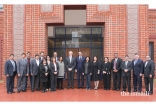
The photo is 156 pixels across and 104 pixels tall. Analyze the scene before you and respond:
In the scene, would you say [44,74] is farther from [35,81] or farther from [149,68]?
[149,68]

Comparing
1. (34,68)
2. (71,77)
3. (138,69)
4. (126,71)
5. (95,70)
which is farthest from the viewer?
(71,77)

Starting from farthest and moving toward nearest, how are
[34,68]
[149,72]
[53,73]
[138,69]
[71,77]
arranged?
1. [71,77]
2. [53,73]
3. [34,68]
4. [138,69]
5. [149,72]

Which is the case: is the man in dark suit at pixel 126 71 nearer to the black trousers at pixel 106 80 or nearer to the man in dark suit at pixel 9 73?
the black trousers at pixel 106 80

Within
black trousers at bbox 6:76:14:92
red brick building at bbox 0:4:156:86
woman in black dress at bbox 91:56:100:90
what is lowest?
black trousers at bbox 6:76:14:92

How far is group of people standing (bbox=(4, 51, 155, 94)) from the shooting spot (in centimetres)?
1059

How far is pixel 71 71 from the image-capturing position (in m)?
11.7

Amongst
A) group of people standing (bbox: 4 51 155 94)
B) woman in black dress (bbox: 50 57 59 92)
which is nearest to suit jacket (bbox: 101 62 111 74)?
group of people standing (bbox: 4 51 155 94)

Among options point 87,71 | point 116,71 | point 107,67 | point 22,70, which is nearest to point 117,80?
point 116,71

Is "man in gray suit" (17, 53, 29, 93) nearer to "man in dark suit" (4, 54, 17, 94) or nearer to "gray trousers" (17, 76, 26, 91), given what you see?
"gray trousers" (17, 76, 26, 91)

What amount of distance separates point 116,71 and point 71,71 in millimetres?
2165

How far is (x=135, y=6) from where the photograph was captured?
11805 millimetres

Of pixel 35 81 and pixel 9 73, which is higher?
pixel 9 73

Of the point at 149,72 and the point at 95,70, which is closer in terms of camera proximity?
the point at 149,72

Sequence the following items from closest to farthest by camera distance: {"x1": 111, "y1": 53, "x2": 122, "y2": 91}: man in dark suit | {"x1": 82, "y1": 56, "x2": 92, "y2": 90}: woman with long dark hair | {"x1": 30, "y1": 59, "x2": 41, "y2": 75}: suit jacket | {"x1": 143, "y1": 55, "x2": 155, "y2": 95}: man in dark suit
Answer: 1. {"x1": 143, "y1": 55, "x2": 155, "y2": 95}: man in dark suit
2. {"x1": 30, "y1": 59, "x2": 41, "y2": 75}: suit jacket
3. {"x1": 111, "y1": 53, "x2": 122, "y2": 91}: man in dark suit
4. {"x1": 82, "y1": 56, "x2": 92, "y2": 90}: woman with long dark hair
